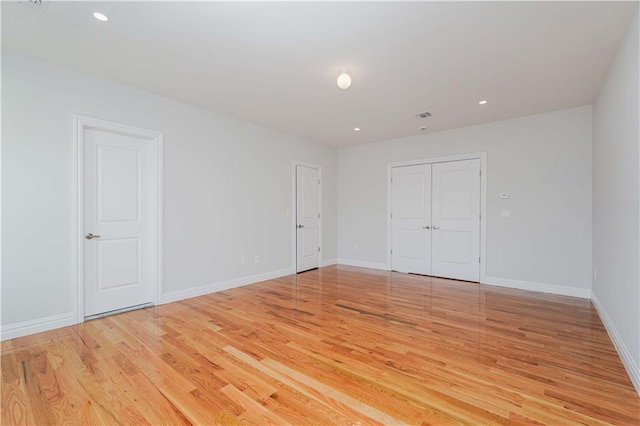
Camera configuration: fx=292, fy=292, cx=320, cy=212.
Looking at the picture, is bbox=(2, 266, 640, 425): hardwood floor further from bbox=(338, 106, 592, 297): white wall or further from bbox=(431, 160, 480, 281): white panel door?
bbox=(431, 160, 480, 281): white panel door

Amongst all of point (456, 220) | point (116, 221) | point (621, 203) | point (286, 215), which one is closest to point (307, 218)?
point (286, 215)

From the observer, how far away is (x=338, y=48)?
2688 mm

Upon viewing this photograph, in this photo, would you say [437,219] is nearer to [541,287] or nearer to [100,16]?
[541,287]

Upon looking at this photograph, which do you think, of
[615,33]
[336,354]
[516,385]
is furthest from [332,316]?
[615,33]

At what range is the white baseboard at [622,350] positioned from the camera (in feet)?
6.73

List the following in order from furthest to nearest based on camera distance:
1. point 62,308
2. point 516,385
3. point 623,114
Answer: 1. point 62,308
2. point 623,114
3. point 516,385

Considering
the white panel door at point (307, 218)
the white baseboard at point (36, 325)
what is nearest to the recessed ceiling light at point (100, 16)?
the white baseboard at point (36, 325)

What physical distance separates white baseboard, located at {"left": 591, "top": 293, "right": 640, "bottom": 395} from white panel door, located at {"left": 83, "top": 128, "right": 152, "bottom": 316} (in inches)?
188

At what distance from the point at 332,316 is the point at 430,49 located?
9.68 feet

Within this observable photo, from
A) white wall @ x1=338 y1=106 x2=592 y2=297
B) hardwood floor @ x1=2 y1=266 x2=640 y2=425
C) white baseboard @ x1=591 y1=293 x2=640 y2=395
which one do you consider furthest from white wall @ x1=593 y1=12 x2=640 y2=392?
white wall @ x1=338 y1=106 x2=592 y2=297

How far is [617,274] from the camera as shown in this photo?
2.68 metres

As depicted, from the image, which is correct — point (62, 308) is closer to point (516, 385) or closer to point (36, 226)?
point (36, 226)

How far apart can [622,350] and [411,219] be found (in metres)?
3.65

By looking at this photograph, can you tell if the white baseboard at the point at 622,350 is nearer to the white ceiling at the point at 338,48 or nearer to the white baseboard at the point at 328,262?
the white ceiling at the point at 338,48
